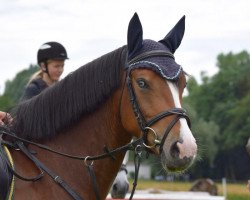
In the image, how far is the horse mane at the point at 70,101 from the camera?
18.9 ft

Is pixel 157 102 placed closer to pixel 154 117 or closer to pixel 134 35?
pixel 154 117

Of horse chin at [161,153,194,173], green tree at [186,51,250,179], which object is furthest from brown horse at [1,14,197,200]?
green tree at [186,51,250,179]

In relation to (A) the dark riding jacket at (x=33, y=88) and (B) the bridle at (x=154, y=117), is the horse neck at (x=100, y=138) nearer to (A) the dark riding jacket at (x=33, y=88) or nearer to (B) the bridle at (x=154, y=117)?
(B) the bridle at (x=154, y=117)

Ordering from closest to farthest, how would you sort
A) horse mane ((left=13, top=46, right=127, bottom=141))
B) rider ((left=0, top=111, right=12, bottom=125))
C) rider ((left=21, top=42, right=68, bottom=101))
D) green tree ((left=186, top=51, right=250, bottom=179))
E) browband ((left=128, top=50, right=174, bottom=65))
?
browband ((left=128, top=50, right=174, bottom=65)), horse mane ((left=13, top=46, right=127, bottom=141)), rider ((left=0, top=111, right=12, bottom=125)), rider ((left=21, top=42, right=68, bottom=101)), green tree ((left=186, top=51, right=250, bottom=179))

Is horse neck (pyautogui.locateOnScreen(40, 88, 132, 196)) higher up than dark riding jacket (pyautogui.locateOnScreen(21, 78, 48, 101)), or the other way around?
dark riding jacket (pyautogui.locateOnScreen(21, 78, 48, 101))

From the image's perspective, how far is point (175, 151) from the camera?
205 inches

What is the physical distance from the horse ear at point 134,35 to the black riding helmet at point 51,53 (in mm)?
2303

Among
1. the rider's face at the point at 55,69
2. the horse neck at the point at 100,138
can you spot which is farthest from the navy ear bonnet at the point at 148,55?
the rider's face at the point at 55,69

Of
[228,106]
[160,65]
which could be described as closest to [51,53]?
[160,65]

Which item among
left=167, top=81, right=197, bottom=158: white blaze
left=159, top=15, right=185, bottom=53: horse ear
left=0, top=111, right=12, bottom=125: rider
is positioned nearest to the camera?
left=167, top=81, right=197, bottom=158: white blaze

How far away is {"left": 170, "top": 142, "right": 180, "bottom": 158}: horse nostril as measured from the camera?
17.0 feet

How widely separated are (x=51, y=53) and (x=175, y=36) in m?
2.25

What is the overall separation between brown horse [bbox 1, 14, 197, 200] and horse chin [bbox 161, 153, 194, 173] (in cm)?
22

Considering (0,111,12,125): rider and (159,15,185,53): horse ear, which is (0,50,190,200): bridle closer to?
(0,111,12,125): rider
